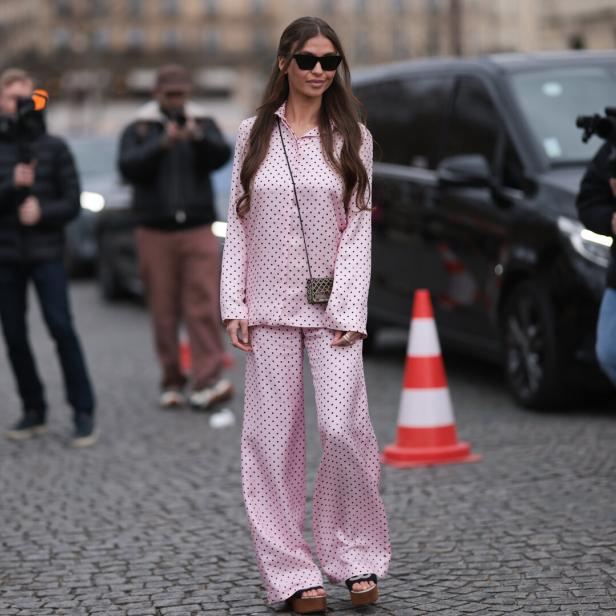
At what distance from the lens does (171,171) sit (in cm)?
1005

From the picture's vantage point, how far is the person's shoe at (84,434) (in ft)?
29.0

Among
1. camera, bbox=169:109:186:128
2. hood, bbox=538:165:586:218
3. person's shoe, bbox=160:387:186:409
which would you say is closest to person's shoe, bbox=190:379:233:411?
person's shoe, bbox=160:387:186:409

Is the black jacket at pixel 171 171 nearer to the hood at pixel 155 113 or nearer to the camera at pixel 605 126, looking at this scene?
the hood at pixel 155 113

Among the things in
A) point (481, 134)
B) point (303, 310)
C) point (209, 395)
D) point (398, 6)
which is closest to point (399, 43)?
point (398, 6)

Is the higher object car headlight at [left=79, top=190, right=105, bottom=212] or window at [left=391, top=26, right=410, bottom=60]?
car headlight at [left=79, top=190, right=105, bottom=212]

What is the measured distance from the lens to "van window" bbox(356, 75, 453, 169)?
34.8 feet

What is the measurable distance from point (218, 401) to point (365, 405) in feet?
15.9

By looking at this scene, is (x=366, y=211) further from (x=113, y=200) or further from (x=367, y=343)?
(x=113, y=200)

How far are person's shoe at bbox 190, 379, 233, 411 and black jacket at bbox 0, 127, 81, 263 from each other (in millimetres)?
1521

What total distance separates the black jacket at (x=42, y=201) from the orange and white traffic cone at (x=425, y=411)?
1.91m

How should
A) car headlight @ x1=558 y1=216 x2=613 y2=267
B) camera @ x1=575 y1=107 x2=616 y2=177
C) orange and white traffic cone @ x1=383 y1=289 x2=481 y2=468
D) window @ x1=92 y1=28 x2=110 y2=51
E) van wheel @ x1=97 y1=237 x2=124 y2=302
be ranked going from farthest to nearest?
window @ x1=92 y1=28 x2=110 y2=51 → van wheel @ x1=97 y1=237 x2=124 y2=302 → car headlight @ x1=558 y1=216 x2=613 y2=267 → orange and white traffic cone @ x1=383 y1=289 x2=481 y2=468 → camera @ x1=575 y1=107 x2=616 y2=177

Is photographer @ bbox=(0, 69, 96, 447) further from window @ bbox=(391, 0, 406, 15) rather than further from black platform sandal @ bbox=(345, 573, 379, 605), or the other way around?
window @ bbox=(391, 0, 406, 15)

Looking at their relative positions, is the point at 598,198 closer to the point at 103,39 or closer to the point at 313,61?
the point at 313,61

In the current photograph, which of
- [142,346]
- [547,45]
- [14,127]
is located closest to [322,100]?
[14,127]
